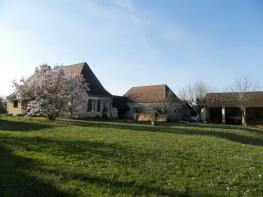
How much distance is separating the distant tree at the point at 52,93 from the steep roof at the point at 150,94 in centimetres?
→ 1897

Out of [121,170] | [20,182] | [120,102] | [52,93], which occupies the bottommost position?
[20,182]

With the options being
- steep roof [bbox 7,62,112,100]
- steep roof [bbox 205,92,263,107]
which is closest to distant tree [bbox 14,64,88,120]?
steep roof [bbox 7,62,112,100]

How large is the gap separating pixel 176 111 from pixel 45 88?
22.1 meters

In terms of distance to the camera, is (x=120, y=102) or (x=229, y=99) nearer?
(x=229, y=99)

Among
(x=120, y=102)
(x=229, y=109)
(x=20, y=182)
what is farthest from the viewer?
(x=120, y=102)

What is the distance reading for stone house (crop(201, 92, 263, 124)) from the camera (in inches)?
1811

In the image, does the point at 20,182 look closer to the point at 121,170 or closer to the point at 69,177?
the point at 69,177

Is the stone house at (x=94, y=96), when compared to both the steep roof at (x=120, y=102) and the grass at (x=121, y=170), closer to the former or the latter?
the steep roof at (x=120, y=102)

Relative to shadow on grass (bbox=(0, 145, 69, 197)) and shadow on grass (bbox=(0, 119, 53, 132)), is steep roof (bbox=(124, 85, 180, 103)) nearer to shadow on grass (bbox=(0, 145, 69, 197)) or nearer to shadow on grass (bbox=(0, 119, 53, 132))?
shadow on grass (bbox=(0, 119, 53, 132))

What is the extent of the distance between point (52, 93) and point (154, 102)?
71.3 feet

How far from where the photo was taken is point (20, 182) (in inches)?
302

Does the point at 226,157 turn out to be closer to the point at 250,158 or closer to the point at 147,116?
the point at 250,158

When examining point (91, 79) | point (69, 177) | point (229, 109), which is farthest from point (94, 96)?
point (69, 177)

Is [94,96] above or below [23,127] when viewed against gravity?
above
